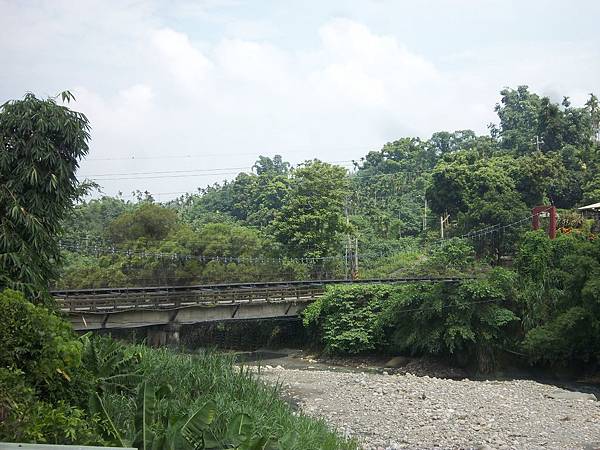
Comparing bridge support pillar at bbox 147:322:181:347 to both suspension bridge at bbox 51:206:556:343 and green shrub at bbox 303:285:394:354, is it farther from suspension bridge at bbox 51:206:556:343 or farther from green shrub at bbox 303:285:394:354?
green shrub at bbox 303:285:394:354

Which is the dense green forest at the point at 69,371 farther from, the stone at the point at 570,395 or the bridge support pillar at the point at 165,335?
the bridge support pillar at the point at 165,335

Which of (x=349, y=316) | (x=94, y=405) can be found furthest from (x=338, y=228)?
(x=94, y=405)

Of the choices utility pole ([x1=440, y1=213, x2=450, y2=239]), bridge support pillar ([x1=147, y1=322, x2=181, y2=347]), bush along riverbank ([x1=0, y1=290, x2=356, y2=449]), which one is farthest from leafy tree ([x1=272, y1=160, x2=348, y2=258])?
bush along riverbank ([x1=0, y1=290, x2=356, y2=449])

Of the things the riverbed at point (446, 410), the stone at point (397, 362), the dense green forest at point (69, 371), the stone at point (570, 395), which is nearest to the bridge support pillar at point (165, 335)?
the riverbed at point (446, 410)

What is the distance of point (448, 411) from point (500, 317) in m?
8.59

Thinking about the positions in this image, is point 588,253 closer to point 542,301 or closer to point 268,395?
point 542,301

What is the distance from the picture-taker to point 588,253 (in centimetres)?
2069

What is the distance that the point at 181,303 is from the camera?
25.3 meters

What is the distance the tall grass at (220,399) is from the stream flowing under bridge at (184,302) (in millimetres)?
10192

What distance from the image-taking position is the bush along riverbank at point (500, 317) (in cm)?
2094

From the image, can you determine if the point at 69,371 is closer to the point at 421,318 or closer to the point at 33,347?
the point at 33,347

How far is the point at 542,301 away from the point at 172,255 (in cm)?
1810

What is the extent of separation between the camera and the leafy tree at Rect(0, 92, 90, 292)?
10578 millimetres

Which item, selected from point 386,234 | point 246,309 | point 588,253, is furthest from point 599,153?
point 246,309
